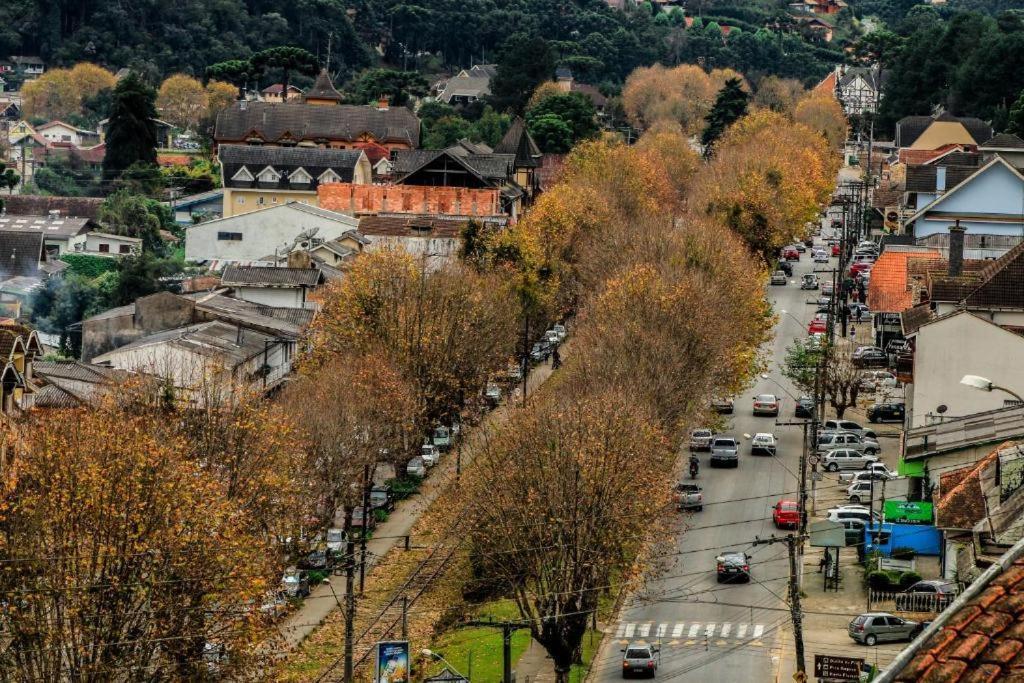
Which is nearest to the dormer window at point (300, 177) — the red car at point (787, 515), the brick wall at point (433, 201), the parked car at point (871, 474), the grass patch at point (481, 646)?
the brick wall at point (433, 201)

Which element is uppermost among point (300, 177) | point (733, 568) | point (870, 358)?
point (300, 177)

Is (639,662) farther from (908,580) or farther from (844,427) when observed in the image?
(844,427)

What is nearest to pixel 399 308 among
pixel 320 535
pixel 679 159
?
pixel 320 535

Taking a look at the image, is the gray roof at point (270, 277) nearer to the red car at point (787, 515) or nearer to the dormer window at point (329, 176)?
the red car at point (787, 515)

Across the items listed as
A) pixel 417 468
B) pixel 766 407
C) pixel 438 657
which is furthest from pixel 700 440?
pixel 438 657

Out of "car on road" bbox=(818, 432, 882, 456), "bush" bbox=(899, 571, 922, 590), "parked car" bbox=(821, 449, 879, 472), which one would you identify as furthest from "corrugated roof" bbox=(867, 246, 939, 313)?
"bush" bbox=(899, 571, 922, 590)

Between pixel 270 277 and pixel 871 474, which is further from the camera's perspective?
pixel 270 277
